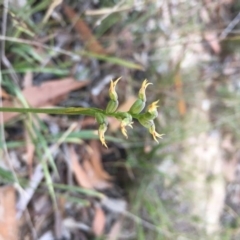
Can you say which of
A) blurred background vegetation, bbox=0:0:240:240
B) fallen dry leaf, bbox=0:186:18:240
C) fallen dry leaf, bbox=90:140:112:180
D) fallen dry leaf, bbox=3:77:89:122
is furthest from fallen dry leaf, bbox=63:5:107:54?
fallen dry leaf, bbox=0:186:18:240

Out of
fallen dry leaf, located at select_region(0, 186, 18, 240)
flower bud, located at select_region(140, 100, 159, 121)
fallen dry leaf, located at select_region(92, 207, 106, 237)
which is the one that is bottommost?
fallen dry leaf, located at select_region(92, 207, 106, 237)

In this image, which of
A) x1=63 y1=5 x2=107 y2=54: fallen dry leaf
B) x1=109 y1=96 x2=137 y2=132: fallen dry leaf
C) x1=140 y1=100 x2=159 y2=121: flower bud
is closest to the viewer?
x1=140 y1=100 x2=159 y2=121: flower bud

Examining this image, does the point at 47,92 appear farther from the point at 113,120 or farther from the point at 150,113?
the point at 150,113

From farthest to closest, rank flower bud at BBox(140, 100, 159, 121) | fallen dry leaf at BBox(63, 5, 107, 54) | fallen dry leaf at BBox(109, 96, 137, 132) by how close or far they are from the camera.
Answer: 1. fallen dry leaf at BBox(109, 96, 137, 132)
2. fallen dry leaf at BBox(63, 5, 107, 54)
3. flower bud at BBox(140, 100, 159, 121)

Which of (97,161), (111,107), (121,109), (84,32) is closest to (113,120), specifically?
(121,109)

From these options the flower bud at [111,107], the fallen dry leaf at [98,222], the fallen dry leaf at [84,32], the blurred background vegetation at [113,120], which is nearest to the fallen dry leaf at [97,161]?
the blurred background vegetation at [113,120]

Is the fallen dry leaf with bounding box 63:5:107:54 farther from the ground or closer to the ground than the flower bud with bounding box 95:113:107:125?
closer to the ground

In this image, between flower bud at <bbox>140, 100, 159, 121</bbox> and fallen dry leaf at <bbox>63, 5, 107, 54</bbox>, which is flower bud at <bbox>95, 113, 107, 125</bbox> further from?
Answer: fallen dry leaf at <bbox>63, 5, 107, 54</bbox>
